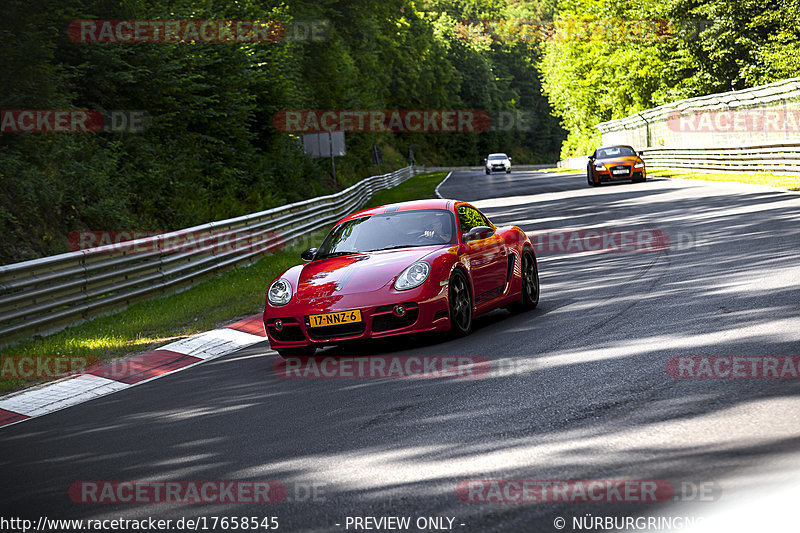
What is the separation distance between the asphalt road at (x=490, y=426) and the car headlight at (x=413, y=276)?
0.58 meters

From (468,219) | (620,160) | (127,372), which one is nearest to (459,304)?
(468,219)

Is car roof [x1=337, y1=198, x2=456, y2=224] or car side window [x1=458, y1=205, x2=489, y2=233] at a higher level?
car roof [x1=337, y1=198, x2=456, y2=224]

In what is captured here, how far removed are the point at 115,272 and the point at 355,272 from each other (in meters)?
5.11

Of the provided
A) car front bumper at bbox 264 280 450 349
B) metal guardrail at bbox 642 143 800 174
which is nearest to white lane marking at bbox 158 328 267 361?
car front bumper at bbox 264 280 450 349

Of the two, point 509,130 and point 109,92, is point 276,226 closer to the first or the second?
point 109,92

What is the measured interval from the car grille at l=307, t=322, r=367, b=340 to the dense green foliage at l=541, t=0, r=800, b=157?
43447 mm

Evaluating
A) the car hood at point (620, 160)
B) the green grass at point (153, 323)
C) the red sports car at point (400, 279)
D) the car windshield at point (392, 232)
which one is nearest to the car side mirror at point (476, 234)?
the red sports car at point (400, 279)

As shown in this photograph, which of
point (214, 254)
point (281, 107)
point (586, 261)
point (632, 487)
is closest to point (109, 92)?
point (214, 254)

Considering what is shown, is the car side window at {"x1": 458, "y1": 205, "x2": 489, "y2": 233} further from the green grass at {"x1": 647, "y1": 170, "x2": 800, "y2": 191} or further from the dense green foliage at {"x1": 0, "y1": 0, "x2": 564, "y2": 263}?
the green grass at {"x1": 647, "y1": 170, "x2": 800, "y2": 191}

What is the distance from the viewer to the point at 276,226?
1989 centimetres

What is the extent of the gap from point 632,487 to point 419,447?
4.44 feet

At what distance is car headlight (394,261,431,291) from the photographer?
8.15 m

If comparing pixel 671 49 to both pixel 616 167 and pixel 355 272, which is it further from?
pixel 355 272

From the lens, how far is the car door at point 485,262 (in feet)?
29.4
